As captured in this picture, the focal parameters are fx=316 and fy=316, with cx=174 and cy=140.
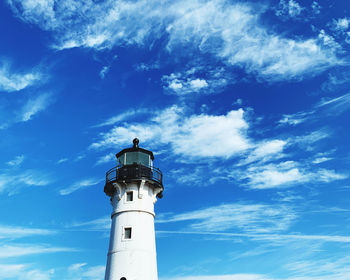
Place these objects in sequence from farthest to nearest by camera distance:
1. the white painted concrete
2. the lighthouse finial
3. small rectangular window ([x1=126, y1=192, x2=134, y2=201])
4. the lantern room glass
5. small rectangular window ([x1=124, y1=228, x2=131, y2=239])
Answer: the lighthouse finial
the lantern room glass
small rectangular window ([x1=126, y1=192, x2=134, y2=201])
small rectangular window ([x1=124, y1=228, x2=131, y2=239])
the white painted concrete

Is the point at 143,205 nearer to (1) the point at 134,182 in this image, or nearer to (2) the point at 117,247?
(1) the point at 134,182

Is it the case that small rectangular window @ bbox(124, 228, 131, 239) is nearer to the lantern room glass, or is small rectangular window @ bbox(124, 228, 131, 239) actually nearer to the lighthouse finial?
the lantern room glass

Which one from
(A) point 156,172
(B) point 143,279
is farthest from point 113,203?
(B) point 143,279

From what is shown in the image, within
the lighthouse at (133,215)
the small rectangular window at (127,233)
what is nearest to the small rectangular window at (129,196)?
the lighthouse at (133,215)

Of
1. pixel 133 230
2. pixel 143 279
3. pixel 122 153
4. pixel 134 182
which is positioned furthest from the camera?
pixel 122 153

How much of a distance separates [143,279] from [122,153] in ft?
32.8

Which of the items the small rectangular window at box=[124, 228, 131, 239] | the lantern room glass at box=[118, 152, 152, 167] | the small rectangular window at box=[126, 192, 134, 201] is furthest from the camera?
the lantern room glass at box=[118, 152, 152, 167]

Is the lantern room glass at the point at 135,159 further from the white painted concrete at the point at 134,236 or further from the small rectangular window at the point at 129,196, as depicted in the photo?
the small rectangular window at the point at 129,196

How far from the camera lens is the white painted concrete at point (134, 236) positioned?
2136cm

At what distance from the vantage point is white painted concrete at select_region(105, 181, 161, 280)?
2136 cm

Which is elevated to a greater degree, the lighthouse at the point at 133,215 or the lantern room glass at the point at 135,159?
the lantern room glass at the point at 135,159

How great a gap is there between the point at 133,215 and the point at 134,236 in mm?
1515

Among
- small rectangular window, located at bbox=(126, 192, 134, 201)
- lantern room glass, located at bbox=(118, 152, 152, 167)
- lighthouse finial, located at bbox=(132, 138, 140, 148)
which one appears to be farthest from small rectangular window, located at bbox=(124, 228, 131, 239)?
lighthouse finial, located at bbox=(132, 138, 140, 148)

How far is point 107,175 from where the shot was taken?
2531cm
